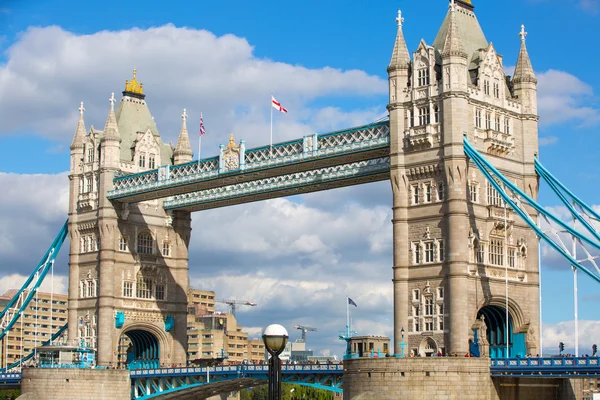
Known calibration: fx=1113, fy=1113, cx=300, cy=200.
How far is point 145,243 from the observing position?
9325 centimetres

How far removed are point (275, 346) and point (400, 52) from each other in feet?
141

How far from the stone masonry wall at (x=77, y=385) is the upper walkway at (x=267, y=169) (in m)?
14.5

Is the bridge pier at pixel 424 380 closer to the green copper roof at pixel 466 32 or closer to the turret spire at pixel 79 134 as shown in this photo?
the green copper roof at pixel 466 32

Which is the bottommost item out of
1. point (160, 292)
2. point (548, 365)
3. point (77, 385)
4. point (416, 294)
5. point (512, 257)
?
point (77, 385)

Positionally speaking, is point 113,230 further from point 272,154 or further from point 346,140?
point 346,140

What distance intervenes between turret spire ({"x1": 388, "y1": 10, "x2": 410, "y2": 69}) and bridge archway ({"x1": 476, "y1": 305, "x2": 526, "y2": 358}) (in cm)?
1618

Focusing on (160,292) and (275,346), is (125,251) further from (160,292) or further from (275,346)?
(275,346)

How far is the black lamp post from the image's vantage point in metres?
30.3

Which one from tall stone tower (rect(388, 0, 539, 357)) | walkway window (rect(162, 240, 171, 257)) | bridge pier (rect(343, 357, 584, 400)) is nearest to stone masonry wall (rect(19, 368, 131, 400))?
walkway window (rect(162, 240, 171, 257))

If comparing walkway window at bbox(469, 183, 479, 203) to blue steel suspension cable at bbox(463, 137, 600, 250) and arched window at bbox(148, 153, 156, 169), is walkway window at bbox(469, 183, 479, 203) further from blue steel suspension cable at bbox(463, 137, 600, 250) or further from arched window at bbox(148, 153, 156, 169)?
arched window at bbox(148, 153, 156, 169)

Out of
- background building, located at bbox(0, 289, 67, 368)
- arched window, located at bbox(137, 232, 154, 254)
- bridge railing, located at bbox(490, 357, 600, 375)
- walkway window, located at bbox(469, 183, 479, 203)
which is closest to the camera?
bridge railing, located at bbox(490, 357, 600, 375)

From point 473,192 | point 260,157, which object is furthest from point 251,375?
point 473,192

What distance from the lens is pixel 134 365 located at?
94250 millimetres

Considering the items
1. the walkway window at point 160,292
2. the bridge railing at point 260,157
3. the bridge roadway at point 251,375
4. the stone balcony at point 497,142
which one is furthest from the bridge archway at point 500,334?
the walkway window at point 160,292
